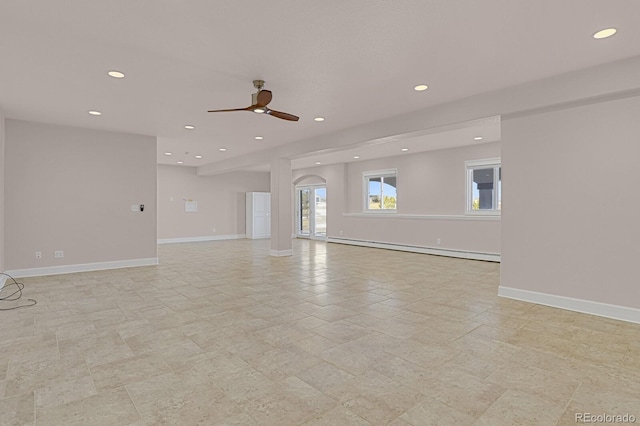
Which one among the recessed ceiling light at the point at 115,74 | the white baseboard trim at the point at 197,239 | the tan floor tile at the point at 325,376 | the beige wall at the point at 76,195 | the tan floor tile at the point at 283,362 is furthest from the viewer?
the white baseboard trim at the point at 197,239

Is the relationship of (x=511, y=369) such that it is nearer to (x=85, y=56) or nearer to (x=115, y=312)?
(x=115, y=312)

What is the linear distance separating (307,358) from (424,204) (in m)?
6.99

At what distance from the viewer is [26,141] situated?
568 centimetres

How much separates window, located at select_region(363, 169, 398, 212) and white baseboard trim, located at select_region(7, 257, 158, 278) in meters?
6.19

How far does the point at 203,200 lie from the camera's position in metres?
11.9

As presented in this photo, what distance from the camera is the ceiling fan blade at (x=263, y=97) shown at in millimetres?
3732

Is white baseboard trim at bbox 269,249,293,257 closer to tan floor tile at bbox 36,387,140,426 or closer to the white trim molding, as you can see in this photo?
the white trim molding

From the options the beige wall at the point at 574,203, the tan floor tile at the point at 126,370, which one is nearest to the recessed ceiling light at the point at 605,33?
the beige wall at the point at 574,203

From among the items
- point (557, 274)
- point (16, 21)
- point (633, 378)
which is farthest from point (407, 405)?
point (16, 21)

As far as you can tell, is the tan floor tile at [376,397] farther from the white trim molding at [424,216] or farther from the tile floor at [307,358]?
the white trim molding at [424,216]

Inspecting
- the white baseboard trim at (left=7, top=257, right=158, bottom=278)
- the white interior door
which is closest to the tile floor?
the white baseboard trim at (left=7, top=257, right=158, bottom=278)

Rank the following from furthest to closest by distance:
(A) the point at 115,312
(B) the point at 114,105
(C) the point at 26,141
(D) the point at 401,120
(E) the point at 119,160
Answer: (E) the point at 119,160
(C) the point at 26,141
(D) the point at 401,120
(B) the point at 114,105
(A) the point at 115,312

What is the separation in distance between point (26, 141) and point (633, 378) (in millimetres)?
8244

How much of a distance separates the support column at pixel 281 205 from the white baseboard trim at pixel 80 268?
267 centimetres
